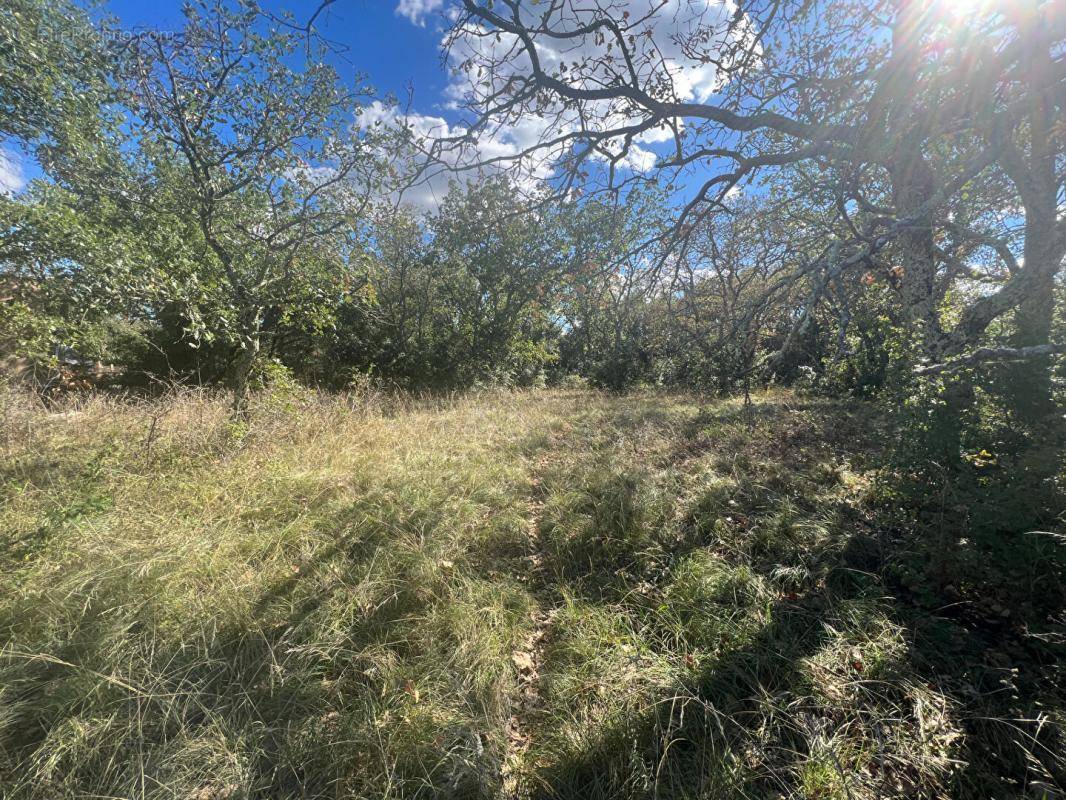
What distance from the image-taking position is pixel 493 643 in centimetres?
199

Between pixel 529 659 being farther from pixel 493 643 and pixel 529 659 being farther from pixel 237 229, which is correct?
pixel 237 229

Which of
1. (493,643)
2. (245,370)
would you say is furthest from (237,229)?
(493,643)

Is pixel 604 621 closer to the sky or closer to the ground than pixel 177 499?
closer to the ground

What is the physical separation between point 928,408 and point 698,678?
2658mm

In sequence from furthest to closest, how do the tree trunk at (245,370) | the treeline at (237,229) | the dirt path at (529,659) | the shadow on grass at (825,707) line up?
the tree trunk at (245,370), the treeline at (237,229), the dirt path at (529,659), the shadow on grass at (825,707)

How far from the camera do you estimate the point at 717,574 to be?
2.42 meters

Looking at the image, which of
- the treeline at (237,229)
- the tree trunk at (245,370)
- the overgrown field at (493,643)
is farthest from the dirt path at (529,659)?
the tree trunk at (245,370)

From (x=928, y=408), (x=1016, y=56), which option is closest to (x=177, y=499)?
(x=928, y=408)

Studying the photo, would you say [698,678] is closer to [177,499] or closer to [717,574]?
[717,574]

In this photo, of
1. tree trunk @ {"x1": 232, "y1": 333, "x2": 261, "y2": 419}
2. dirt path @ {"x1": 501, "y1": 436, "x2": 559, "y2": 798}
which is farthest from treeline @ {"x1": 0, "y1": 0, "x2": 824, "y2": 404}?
dirt path @ {"x1": 501, "y1": 436, "x2": 559, "y2": 798}

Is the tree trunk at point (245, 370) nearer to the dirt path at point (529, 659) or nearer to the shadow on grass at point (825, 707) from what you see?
the dirt path at point (529, 659)

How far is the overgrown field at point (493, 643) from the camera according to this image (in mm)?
1423

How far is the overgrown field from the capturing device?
142 centimetres

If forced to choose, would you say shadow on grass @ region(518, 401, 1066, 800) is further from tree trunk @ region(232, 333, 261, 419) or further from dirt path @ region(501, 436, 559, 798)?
tree trunk @ region(232, 333, 261, 419)
